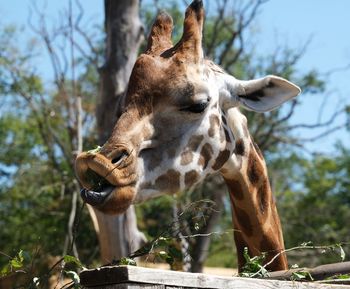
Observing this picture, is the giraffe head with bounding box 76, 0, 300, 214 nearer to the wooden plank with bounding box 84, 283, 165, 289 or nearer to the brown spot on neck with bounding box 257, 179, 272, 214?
the brown spot on neck with bounding box 257, 179, 272, 214

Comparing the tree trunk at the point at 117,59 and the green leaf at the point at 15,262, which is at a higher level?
the tree trunk at the point at 117,59

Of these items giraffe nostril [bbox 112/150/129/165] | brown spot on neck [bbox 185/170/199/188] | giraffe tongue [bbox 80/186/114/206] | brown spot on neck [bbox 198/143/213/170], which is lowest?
giraffe tongue [bbox 80/186/114/206]

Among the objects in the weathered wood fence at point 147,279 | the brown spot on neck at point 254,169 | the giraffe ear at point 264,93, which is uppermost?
the giraffe ear at point 264,93

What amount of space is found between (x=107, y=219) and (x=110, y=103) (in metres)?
1.83

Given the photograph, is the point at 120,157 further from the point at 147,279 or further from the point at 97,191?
the point at 147,279

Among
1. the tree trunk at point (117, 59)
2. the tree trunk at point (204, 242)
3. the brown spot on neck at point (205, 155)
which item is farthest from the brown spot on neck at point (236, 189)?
the tree trunk at point (204, 242)

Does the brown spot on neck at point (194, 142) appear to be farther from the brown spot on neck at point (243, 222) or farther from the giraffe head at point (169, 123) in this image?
the brown spot on neck at point (243, 222)

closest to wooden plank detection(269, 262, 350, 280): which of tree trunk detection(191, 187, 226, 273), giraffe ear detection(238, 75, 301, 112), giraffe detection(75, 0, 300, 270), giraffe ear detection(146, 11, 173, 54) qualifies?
giraffe detection(75, 0, 300, 270)

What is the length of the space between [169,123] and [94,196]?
36.9 inches

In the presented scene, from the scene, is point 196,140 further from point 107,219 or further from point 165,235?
point 107,219

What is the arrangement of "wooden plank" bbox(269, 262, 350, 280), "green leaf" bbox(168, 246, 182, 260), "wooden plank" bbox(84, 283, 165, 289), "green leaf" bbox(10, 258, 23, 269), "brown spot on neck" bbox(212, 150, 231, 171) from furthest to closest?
"brown spot on neck" bbox(212, 150, 231, 171), "wooden plank" bbox(269, 262, 350, 280), "green leaf" bbox(168, 246, 182, 260), "green leaf" bbox(10, 258, 23, 269), "wooden plank" bbox(84, 283, 165, 289)

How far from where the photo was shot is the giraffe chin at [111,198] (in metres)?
4.84

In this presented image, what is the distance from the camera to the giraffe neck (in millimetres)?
6160

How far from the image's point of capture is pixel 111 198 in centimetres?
491
